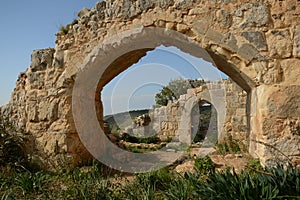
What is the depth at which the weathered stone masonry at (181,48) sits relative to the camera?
3.37m

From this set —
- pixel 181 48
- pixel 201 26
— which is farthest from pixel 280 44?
pixel 181 48

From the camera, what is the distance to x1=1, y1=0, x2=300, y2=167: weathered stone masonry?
337 cm

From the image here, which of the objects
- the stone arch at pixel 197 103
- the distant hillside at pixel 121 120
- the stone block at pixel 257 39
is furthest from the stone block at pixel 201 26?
the distant hillside at pixel 121 120

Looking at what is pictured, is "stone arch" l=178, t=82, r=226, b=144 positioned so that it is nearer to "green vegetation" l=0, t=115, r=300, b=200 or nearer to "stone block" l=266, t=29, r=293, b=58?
"green vegetation" l=0, t=115, r=300, b=200

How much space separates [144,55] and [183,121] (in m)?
6.48

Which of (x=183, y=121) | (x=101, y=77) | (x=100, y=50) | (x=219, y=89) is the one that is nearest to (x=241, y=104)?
(x=219, y=89)

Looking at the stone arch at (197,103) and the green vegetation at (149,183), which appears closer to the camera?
the green vegetation at (149,183)

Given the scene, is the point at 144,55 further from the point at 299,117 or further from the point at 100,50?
the point at 299,117

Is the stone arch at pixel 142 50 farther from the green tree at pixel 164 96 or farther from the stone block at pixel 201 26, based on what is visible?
the green tree at pixel 164 96

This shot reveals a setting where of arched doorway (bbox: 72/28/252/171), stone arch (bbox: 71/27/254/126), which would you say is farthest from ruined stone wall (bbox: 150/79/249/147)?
arched doorway (bbox: 72/28/252/171)

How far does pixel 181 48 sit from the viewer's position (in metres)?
4.57

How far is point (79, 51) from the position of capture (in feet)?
15.0

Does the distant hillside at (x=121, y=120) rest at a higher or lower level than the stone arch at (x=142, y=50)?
lower

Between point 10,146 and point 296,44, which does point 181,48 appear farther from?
point 10,146
